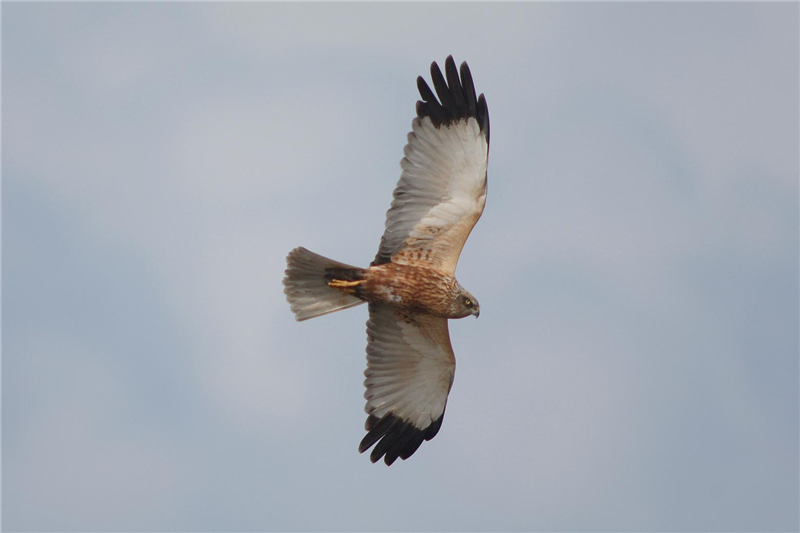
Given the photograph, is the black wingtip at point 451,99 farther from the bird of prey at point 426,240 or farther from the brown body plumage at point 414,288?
the brown body plumage at point 414,288

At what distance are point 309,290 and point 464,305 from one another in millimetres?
1646

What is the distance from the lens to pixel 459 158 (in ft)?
44.9

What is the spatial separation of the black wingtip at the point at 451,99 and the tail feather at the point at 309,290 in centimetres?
189

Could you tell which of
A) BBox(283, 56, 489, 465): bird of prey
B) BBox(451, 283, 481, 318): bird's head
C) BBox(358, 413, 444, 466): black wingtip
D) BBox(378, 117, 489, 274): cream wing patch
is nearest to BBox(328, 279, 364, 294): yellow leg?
BBox(283, 56, 489, 465): bird of prey

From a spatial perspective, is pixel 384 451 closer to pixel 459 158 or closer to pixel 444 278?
pixel 444 278

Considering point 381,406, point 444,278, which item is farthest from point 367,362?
point 444,278

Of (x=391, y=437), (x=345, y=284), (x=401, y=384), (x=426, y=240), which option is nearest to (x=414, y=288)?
(x=426, y=240)

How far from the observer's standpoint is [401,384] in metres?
14.4

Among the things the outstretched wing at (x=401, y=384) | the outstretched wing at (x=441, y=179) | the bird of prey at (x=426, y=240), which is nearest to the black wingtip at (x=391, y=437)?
the outstretched wing at (x=401, y=384)

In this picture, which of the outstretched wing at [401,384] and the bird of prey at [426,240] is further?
the outstretched wing at [401,384]

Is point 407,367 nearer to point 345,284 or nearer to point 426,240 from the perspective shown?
point 345,284

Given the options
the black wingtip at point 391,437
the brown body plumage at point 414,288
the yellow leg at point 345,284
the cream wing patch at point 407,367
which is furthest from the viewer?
the black wingtip at point 391,437

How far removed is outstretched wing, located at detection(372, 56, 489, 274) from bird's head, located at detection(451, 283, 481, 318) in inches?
12.3

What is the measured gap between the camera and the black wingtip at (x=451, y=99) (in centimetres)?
1377
